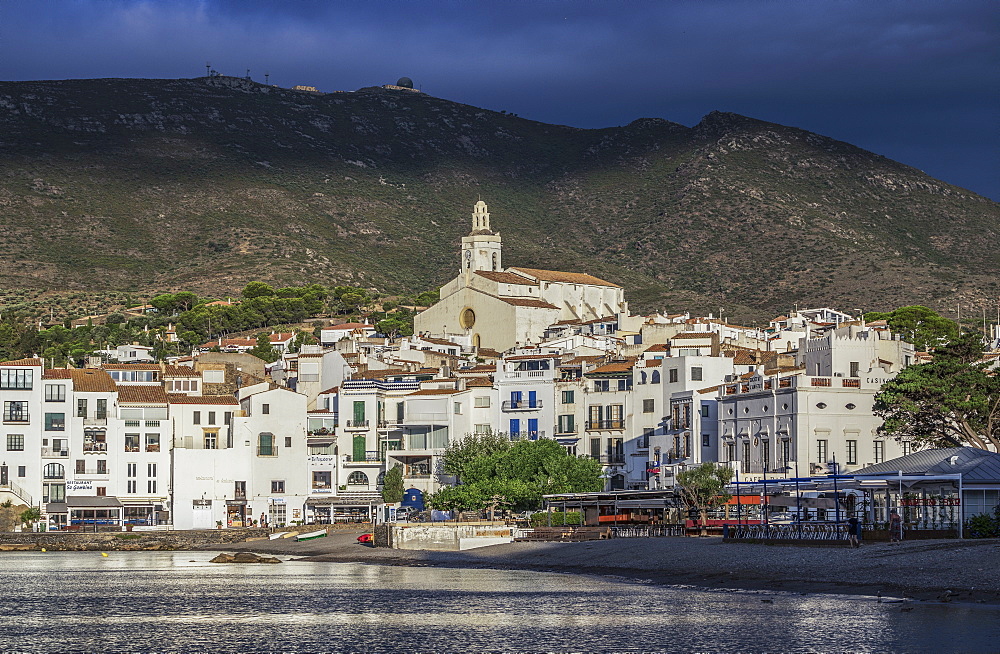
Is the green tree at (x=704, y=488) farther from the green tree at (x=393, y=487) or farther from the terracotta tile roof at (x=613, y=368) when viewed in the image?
the green tree at (x=393, y=487)

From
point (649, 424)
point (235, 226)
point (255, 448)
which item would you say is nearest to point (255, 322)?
point (235, 226)

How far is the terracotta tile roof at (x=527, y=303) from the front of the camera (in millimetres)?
145750

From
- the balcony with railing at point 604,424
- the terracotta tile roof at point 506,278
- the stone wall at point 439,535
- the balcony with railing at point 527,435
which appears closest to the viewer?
the stone wall at point 439,535

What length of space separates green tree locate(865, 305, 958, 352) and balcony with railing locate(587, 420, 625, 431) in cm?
2964

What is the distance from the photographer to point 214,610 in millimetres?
44531

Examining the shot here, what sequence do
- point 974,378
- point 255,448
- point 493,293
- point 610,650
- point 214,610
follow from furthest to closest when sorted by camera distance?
point 493,293, point 255,448, point 974,378, point 214,610, point 610,650

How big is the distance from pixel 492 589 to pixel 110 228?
15232cm

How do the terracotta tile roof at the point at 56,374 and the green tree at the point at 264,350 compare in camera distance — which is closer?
the terracotta tile roof at the point at 56,374

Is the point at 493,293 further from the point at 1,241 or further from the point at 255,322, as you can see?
the point at 1,241

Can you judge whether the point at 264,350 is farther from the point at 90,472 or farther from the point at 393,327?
the point at 90,472

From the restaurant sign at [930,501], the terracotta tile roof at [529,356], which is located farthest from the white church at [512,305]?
the restaurant sign at [930,501]

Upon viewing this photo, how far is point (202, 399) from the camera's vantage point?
9112cm

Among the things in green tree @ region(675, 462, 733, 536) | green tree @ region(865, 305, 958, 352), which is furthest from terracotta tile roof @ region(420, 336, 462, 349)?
green tree @ region(675, 462, 733, 536)

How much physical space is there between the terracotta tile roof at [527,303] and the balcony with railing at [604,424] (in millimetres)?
56350
